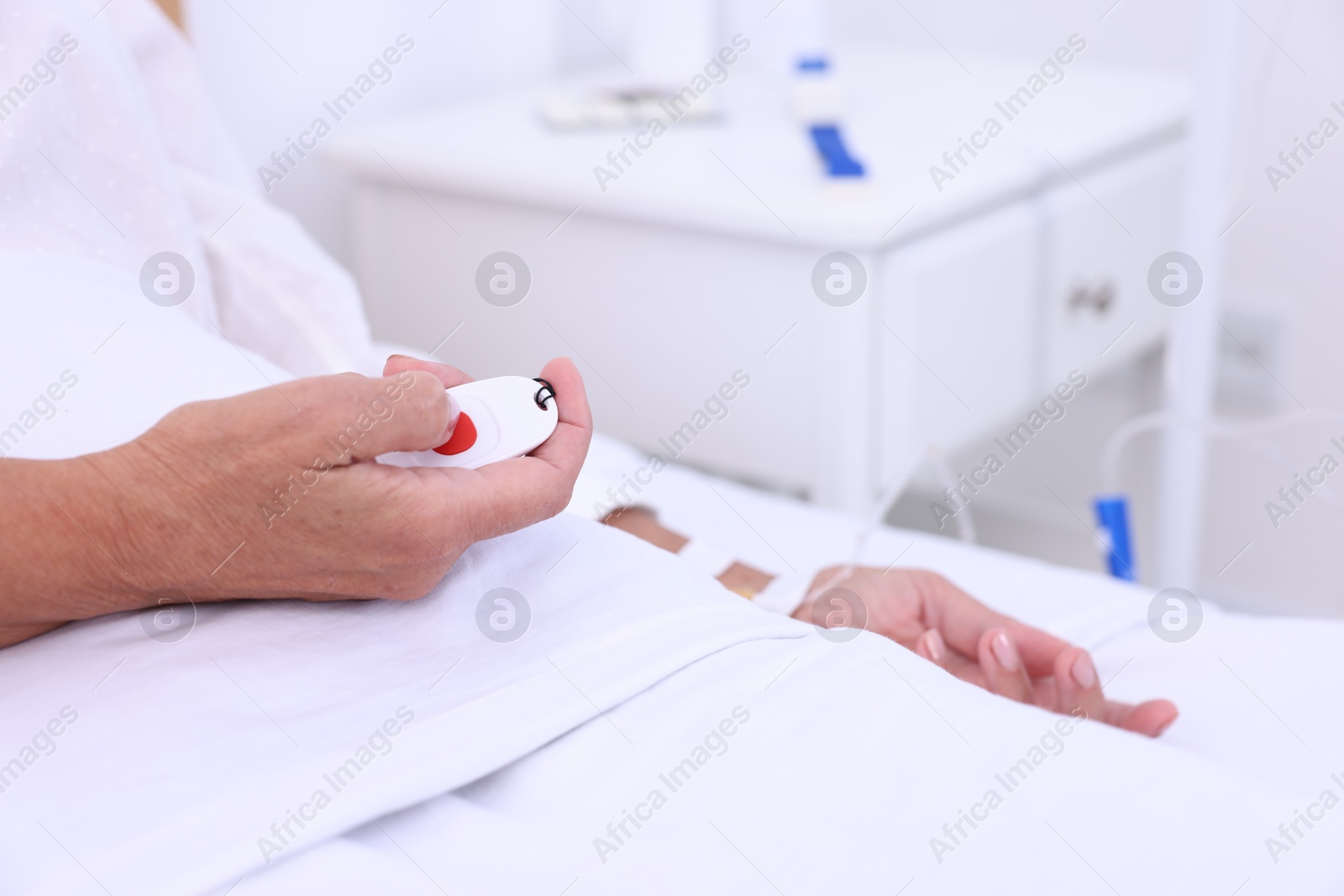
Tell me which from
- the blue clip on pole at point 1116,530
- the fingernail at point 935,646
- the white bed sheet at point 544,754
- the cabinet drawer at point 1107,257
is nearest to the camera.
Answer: the white bed sheet at point 544,754

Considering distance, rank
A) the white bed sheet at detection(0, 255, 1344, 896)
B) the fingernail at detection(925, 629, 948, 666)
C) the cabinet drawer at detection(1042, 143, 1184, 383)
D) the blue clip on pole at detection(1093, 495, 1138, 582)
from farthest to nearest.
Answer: the cabinet drawer at detection(1042, 143, 1184, 383), the blue clip on pole at detection(1093, 495, 1138, 582), the fingernail at detection(925, 629, 948, 666), the white bed sheet at detection(0, 255, 1344, 896)

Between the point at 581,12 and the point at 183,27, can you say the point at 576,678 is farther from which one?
the point at 581,12

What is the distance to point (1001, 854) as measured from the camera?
384 millimetres

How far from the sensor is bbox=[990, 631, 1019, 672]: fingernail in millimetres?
586

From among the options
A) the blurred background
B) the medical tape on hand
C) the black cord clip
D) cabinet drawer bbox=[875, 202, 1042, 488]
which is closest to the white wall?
the blurred background

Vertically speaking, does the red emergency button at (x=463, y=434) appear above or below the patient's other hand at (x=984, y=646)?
below

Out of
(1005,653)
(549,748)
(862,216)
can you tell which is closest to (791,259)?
(862,216)

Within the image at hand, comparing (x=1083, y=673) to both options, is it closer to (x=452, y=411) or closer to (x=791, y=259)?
(x=452, y=411)

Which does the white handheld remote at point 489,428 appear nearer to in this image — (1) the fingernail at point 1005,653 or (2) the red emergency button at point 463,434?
(2) the red emergency button at point 463,434

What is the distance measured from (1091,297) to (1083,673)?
1.96ft

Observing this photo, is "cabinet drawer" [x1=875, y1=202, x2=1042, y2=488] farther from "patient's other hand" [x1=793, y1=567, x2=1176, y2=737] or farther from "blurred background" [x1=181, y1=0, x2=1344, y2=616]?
"patient's other hand" [x1=793, y1=567, x2=1176, y2=737]

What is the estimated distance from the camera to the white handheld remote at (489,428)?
47cm

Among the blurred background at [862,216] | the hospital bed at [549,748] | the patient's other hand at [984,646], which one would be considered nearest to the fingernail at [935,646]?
the patient's other hand at [984,646]

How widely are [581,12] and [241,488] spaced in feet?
3.90
